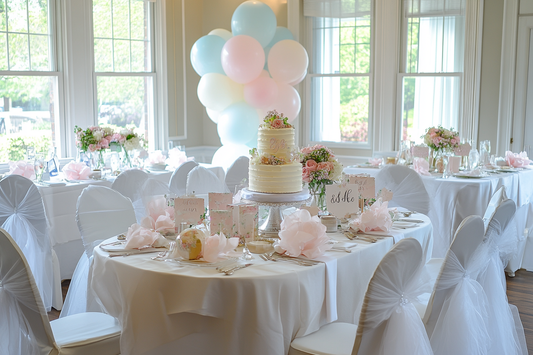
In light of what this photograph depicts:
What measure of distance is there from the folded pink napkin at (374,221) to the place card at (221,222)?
639mm

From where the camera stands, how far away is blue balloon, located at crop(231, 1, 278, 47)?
584 centimetres

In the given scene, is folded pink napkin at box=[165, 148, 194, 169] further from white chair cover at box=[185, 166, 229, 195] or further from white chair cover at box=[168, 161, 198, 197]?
white chair cover at box=[185, 166, 229, 195]

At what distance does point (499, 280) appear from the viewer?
8.23 ft

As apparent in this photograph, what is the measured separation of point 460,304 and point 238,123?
398cm

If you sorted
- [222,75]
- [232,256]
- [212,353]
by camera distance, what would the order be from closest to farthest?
[212,353] < [232,256] < [222,75]

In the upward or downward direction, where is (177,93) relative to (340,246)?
upward

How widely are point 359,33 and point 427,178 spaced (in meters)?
2.65

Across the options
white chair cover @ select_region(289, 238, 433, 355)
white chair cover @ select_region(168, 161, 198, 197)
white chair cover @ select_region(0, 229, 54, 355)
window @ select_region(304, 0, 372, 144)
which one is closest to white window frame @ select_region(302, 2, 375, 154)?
window @ select_region(304, 0, 372, 144)

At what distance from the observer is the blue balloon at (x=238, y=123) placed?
5.86 m

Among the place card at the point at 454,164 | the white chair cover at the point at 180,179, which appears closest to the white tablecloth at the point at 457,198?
the place card at the point at 454,164

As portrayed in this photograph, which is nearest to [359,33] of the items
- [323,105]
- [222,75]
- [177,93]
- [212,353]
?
[323,105]

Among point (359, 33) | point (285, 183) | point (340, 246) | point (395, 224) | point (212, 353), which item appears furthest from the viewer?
point (359, 33)

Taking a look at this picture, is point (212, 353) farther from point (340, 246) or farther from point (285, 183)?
point (285, 183)

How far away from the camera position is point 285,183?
266 cm
